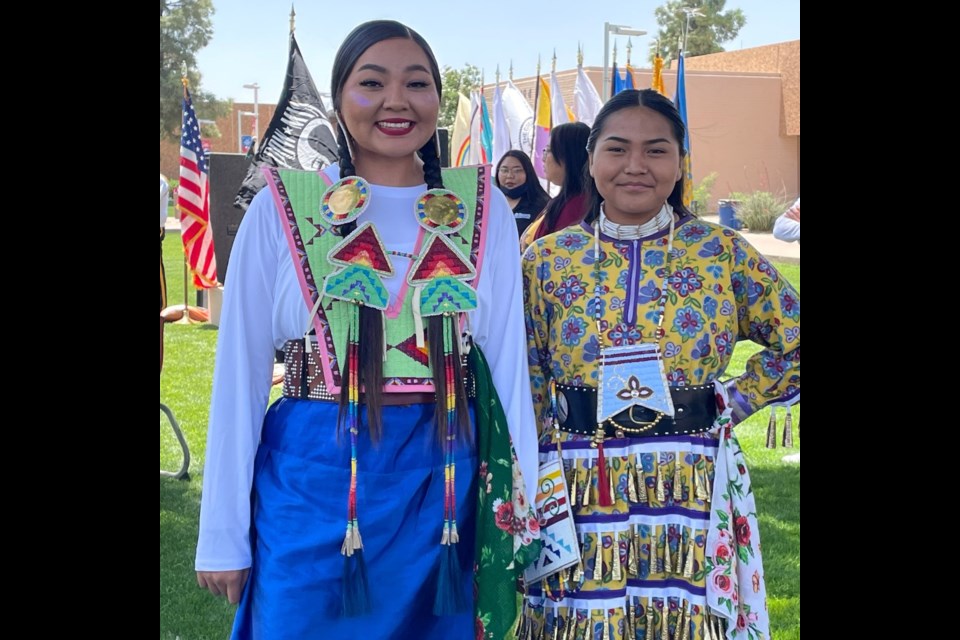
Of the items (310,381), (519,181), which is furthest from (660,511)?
(519,181)

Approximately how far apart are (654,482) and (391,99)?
1160 mm

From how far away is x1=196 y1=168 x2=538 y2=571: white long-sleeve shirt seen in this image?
81.8 inches

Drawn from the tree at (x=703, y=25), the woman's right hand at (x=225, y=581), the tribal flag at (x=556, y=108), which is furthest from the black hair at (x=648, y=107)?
the tree at (x=703, y=25)

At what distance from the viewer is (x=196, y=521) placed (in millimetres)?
5219

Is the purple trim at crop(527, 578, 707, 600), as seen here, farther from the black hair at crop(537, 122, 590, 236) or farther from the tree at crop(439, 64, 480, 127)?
the tree at crop(439, 64, 480, 127)

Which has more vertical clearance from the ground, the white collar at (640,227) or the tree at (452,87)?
the tree at (452,87)

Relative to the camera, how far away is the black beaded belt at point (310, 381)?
6.98ft

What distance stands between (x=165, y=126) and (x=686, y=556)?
107ft

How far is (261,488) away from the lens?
2.14 m

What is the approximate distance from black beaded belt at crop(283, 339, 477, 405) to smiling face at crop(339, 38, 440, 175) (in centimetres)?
48

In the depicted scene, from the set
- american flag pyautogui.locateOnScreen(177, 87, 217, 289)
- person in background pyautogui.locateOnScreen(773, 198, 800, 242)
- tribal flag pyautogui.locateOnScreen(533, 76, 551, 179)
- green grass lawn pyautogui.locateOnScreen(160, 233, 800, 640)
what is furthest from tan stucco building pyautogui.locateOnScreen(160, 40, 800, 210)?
green grass lawn pyautogui.locateOnScreen(160, 233, 800, 640)

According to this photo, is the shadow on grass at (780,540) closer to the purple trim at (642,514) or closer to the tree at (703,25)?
the purple trim at (642,514)
